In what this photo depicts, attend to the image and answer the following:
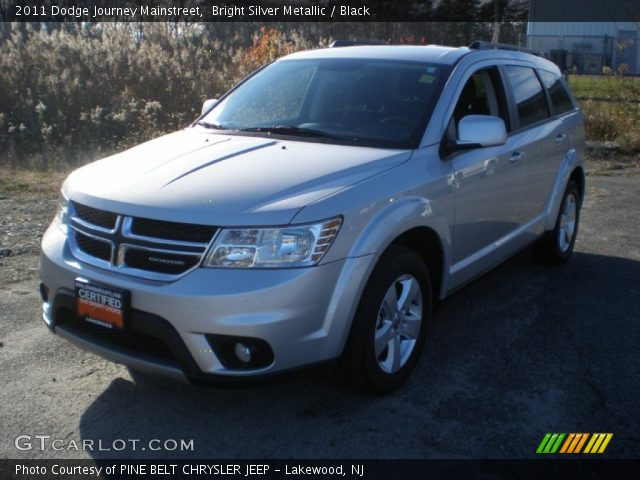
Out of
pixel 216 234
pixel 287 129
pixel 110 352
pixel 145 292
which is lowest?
pixel 110 352

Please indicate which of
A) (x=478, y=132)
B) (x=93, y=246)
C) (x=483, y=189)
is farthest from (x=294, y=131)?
(x=93, y=246)

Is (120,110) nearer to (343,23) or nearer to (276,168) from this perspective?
(276,168)

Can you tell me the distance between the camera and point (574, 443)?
355cm

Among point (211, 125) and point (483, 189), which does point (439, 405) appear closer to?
point (483, 189)

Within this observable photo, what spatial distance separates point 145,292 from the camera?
130 inches

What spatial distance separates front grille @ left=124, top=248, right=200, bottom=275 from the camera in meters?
3.33

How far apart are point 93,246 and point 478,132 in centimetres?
221

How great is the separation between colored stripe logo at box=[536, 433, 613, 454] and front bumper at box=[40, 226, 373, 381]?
1.08 meters

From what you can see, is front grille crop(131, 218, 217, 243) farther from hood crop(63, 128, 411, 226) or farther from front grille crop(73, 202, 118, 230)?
front grille crop(73, 202, 118, 230)

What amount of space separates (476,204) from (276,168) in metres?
1.46

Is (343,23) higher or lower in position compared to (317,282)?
higher

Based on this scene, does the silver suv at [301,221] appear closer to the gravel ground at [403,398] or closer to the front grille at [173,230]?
the front grille at [173,230]

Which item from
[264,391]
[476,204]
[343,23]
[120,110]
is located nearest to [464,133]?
[476,204]

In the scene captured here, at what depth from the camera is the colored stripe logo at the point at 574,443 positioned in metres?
3.50
